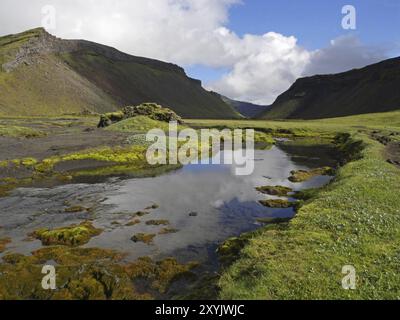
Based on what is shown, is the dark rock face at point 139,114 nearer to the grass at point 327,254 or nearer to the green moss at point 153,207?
the green moss at point 153,207

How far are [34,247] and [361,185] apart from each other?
87.6ft

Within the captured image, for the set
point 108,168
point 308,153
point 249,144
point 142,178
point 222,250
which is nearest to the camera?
point 222,250

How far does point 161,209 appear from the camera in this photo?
38125 mm

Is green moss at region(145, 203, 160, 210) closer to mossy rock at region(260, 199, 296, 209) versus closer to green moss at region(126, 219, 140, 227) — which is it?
green moss at region(126, 219, 140, 227)

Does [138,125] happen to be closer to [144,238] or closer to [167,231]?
[167,231]

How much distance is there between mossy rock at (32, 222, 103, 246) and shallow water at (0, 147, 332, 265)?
746 millimetres

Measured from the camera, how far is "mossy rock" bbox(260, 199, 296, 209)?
125ft

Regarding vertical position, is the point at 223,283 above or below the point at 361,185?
below

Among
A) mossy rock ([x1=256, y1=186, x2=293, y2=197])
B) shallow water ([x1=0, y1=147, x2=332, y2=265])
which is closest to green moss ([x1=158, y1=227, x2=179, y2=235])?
shallow water ([x1=0, y1=147, x2=332, y2=265])

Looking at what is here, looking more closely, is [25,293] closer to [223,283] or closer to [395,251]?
[223,283]

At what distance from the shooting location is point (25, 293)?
64.7ft

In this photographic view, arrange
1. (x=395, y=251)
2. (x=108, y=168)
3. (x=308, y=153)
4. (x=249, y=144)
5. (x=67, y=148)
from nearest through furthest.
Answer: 1. (x=395, y=251)
2. (x=108, y=168)
3. (x=67, y=148)
4. (x=308, y=153)
5. (x=249, y=144)

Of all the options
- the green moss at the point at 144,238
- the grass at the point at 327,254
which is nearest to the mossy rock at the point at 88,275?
the green moss at the point at 144,238
